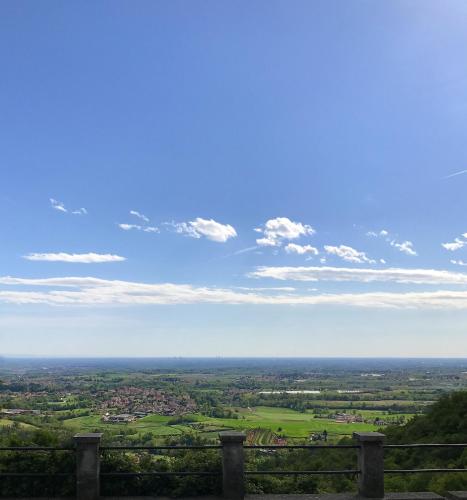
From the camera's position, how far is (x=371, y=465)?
8258mm

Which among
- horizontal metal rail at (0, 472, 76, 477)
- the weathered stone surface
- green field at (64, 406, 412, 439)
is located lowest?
green field at (64, 406, 412, 439)

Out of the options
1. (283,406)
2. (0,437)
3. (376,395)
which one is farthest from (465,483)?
(376,395)

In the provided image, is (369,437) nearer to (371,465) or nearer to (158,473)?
(371,465)

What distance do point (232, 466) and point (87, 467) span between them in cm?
235

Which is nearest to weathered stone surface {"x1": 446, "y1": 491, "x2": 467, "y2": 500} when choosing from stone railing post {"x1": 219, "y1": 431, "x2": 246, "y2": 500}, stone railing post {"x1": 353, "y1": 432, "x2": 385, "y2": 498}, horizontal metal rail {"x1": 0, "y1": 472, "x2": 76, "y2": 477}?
stone railing post {"x1": 353, "y1": 432, "x2": 385, "y2": 498}

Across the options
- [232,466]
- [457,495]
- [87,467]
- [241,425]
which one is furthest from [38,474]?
[241,425]

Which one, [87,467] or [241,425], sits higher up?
[87,467]

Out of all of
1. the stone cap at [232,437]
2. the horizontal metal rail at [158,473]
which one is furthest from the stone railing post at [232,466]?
the horizontal metal rail at [158,473]

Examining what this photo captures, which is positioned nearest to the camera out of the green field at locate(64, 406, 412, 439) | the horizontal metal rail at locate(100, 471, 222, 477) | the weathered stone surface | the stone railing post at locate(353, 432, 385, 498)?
the weathered stone surface

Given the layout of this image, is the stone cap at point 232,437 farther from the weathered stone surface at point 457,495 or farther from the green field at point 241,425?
the green field at point 241,425

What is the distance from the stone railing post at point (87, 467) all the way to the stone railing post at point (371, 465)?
4375 millimetres

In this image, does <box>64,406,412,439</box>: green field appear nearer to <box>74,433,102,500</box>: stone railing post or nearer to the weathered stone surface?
<box>74,433,102,500</box>: stone railing post

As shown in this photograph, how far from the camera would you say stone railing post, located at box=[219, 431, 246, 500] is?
810cm

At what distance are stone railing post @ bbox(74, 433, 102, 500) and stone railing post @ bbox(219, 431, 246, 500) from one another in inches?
80.6
